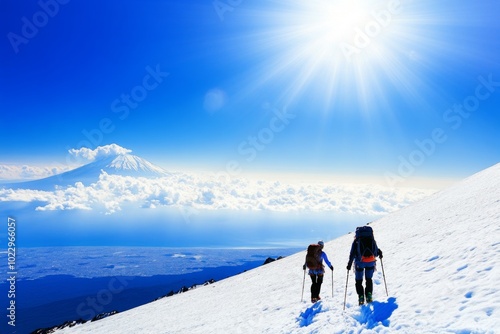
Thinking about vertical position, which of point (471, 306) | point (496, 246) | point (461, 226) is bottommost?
point (471, 306)

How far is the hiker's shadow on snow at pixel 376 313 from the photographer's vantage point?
9.27 meters

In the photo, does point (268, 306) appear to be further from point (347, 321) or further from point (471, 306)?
point (471, 306)

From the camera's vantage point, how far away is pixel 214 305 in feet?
74.6

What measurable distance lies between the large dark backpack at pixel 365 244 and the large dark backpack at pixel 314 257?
2474mm

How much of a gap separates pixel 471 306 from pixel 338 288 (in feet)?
25.3

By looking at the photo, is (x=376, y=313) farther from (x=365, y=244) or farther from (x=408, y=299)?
(x=365, y=244)

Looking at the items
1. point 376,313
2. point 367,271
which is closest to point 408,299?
point 376,313

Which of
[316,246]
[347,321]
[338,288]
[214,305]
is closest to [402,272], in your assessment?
Result: [338,288]

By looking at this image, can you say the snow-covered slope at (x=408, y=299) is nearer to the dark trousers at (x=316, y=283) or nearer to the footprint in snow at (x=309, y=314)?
the footprint in snow at (x=309, y=314)

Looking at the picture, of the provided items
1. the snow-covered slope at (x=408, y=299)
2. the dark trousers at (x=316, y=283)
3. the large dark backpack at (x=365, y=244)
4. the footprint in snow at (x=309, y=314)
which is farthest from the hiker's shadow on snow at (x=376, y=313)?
the dark trousers at (x=316, y=283)

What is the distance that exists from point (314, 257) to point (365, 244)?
2833 mm

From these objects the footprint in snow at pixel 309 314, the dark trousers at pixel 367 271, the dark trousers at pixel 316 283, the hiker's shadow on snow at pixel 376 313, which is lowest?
the footprint in snow at pixel 309 314

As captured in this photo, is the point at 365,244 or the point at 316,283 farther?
the point at 316,283

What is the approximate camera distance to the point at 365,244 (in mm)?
11000
